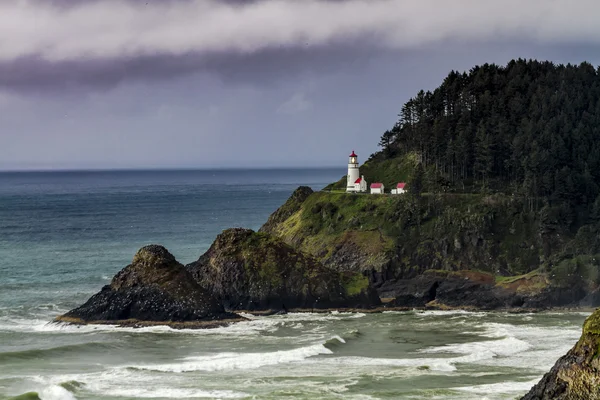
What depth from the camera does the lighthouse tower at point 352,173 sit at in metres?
123

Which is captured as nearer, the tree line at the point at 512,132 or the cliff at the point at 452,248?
the cliff at the point at 452,248

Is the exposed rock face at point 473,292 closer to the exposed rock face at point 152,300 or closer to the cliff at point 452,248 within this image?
the cliff at point 452,248

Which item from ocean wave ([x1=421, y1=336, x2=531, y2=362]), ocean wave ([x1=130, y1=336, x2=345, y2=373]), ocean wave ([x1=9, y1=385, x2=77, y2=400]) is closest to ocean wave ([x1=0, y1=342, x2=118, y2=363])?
ocean wave ([x1=130, y1=336, x2=345, y2=373])

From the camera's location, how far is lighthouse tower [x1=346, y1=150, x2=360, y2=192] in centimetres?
12275

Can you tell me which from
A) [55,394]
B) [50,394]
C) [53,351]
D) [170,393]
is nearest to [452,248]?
[53,351]

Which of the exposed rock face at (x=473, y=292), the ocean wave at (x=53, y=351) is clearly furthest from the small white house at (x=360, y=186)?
the ocean wave at (x=53, y=351)

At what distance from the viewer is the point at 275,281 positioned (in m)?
90.2

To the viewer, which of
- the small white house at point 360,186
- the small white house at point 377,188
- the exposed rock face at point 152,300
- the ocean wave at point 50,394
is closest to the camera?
the ocean wave at point 50,394

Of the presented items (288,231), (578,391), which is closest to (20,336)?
(288,231)

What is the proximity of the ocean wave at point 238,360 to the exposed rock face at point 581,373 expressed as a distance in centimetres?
3189

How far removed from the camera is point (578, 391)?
119 feet

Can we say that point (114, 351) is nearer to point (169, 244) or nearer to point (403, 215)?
point (403, 215)

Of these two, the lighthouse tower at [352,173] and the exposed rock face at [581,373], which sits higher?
the lighthouse tower at [352,173]

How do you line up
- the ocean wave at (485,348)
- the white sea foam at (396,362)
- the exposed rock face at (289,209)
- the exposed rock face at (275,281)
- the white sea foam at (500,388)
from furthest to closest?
the exposed rock face at (289,209)
the exposed rock face at (275,281)
the ocean wave at (485,348)
the white sea foam at (396,362)
the white sea foam at (500,388)
